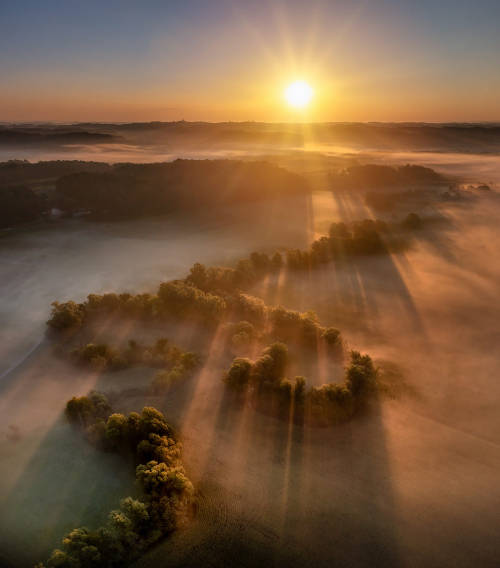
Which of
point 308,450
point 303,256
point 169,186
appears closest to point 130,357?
point 308,450

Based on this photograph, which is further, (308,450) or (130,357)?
(130,357)

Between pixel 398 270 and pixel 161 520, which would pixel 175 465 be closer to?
pixel 161 520

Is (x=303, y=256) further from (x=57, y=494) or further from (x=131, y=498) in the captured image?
(x=57, y=494)

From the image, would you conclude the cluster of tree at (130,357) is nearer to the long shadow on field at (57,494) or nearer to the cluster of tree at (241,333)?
the cluster of tree at (241,333)

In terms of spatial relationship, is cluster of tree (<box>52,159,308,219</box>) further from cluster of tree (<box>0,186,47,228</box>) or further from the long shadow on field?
the long shadow on field

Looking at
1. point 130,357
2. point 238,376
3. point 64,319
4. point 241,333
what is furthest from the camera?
point 64,319

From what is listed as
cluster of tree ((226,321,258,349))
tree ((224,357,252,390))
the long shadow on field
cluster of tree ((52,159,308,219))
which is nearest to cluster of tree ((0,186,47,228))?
cluster of tree ((52,159,308,219))
